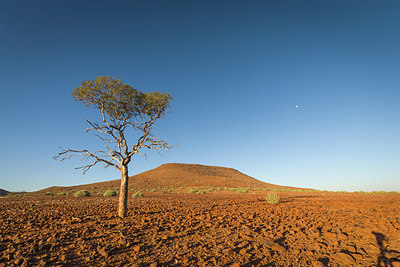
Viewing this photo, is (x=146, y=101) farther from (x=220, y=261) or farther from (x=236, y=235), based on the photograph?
(x=220, y=261)

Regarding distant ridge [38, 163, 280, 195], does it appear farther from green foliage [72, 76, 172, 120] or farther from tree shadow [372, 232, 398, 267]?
tree shadow [372, 232, 398, 267]

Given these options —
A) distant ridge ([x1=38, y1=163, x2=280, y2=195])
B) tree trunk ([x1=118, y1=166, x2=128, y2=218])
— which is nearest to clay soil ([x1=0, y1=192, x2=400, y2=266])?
tree trunk ([x1=118, y1=166, x2=128, y2=218])

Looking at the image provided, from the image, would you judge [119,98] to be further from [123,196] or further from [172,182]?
[172,182]

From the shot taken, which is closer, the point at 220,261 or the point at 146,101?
the point at 220,261

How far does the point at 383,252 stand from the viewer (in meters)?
4.99

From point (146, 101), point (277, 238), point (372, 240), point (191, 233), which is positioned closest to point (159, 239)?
point (191, 233)

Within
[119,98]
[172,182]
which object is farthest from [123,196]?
[172,182]

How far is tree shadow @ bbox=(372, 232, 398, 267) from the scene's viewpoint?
4.39m

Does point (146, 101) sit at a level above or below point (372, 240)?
above

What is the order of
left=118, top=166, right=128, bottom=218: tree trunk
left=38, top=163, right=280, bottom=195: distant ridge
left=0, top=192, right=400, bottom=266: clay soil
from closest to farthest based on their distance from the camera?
left=0, top=192, right=400, bottom=266: clay soil → left=118, top=166, right=128, bottom=218: tree trunk → left=38, top=163, right=280, bottom=195: distant ridge

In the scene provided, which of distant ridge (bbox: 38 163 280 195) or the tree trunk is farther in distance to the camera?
distant ridge (bbox: 38 163 280 195)

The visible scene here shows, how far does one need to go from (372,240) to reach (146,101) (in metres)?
11.9

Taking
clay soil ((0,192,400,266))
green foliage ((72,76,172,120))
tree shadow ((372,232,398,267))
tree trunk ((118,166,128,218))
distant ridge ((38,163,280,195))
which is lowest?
distant ridge ((38,163,280,195))

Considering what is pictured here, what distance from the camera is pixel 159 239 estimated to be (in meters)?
5.63
